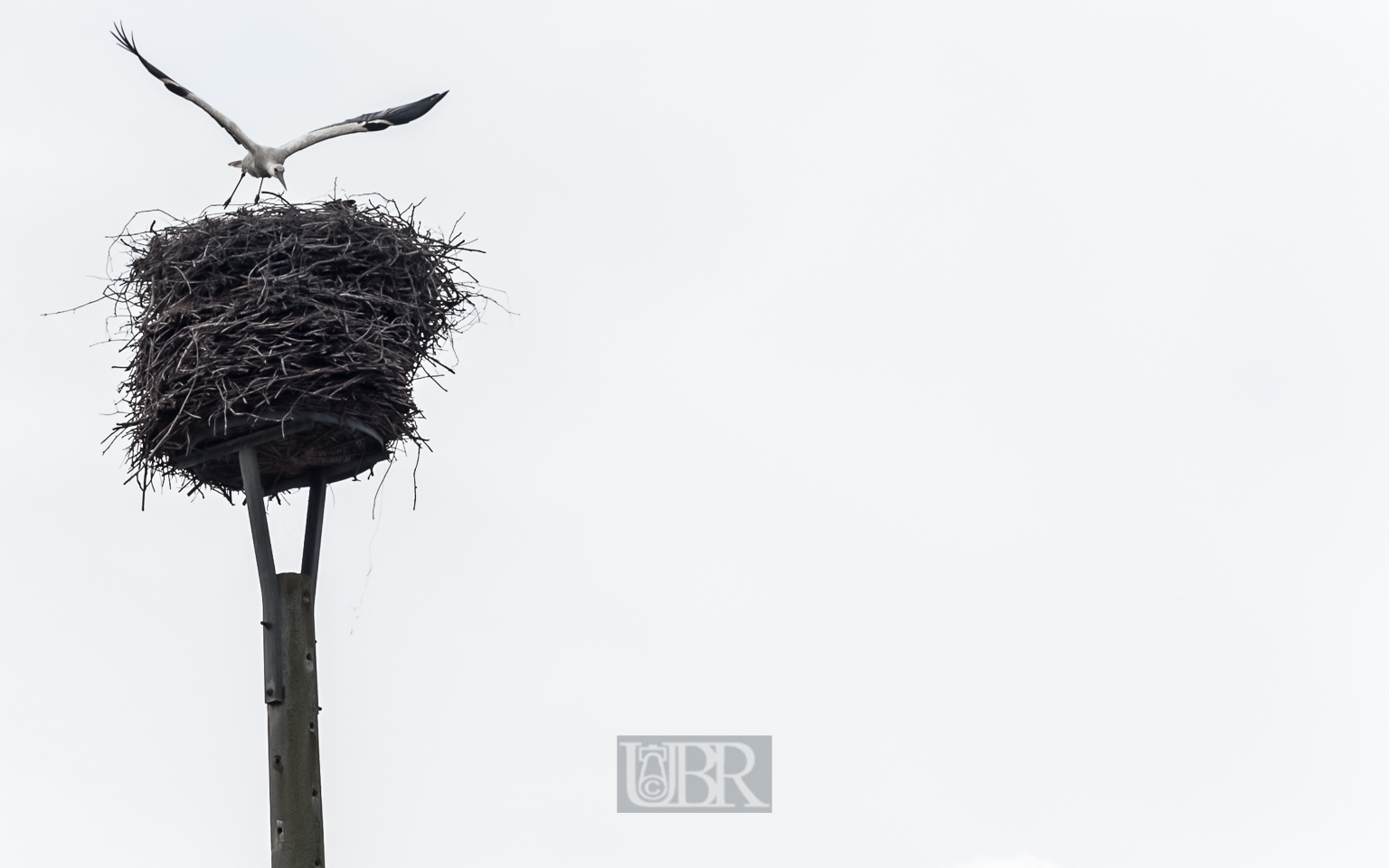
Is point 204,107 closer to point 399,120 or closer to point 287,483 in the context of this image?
point 399,120

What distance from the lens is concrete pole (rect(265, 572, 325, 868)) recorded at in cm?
892

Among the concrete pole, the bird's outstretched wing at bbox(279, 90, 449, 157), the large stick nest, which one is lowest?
the concrete pole

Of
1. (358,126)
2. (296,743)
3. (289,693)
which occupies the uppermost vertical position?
(358,126)

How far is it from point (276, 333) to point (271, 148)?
1768 mm

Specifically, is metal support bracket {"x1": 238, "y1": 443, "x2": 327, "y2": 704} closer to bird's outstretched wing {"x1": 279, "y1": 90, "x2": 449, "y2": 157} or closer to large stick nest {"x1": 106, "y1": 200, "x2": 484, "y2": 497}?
large stick nest {"x1": 106, "y1": 200, "x2": 484, "y2": 497}

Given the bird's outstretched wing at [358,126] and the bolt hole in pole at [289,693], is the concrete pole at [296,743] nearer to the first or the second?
the bolt hole in pole at [289,693]

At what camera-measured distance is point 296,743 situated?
9102 mm

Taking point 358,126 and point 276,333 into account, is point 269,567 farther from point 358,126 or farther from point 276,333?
point 358,126

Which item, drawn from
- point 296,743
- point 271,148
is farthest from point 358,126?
point 296,743

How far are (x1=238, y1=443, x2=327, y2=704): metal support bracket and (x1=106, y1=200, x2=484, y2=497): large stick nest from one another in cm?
22

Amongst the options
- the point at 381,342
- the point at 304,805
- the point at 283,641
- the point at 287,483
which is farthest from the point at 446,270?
the point at 304,805

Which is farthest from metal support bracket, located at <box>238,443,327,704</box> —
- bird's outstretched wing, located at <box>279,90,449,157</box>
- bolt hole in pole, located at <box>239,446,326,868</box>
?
bird's outstretched wing, located at <box>279,90,449,157</box>

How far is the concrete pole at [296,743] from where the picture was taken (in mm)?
8922

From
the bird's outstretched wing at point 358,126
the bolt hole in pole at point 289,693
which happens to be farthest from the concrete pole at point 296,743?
the bird's outstretched wing at point 358,126
